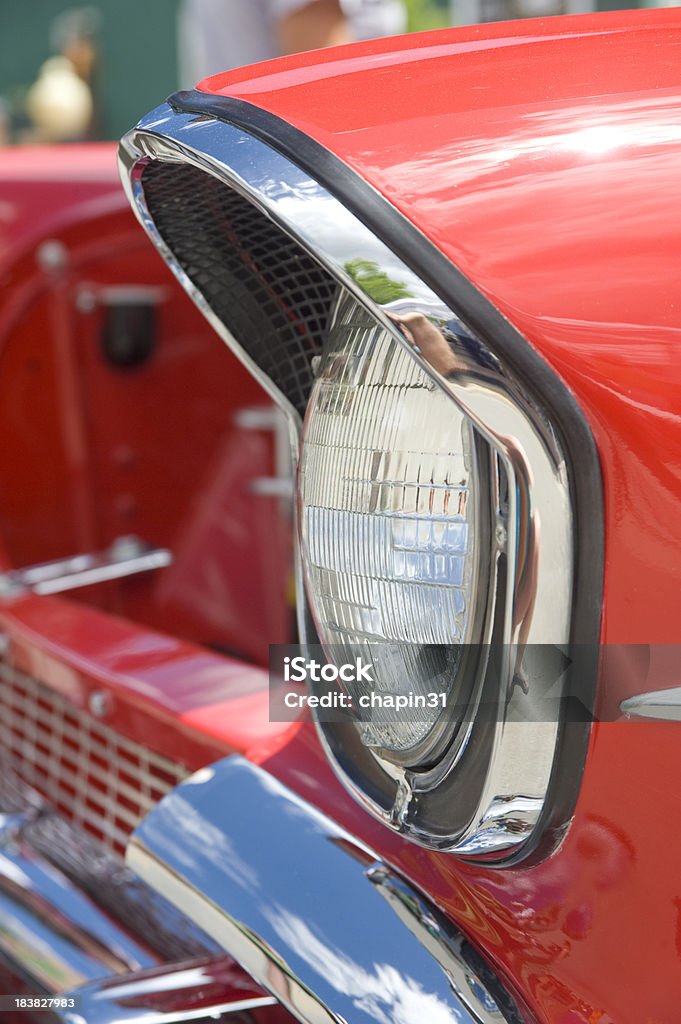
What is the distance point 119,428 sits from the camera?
78.6 inches

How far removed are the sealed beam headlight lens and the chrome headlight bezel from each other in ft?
0.13

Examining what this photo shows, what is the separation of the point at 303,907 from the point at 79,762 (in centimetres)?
71

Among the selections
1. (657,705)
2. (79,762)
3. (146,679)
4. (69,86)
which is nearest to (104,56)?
(69,86)

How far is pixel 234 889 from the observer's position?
96 centimetres

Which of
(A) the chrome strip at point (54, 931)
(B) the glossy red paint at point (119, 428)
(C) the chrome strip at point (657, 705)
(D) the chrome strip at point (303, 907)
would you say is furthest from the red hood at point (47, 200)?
(C) the chrome strip at point (657, 705)

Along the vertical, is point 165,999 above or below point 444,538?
below

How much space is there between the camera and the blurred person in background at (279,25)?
7.18ft

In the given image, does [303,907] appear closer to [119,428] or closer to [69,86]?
[119,428]

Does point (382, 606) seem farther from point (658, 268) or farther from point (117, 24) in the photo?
point (117, 24)

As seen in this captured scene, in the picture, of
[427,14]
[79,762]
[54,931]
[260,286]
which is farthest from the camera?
[427,14]

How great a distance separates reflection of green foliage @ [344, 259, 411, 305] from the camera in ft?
2.35

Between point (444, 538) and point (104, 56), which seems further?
point (104, 56)

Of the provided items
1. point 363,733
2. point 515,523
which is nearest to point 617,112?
point 515,523

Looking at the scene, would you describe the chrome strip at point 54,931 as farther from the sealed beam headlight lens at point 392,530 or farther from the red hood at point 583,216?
the red hood at point 583,216
